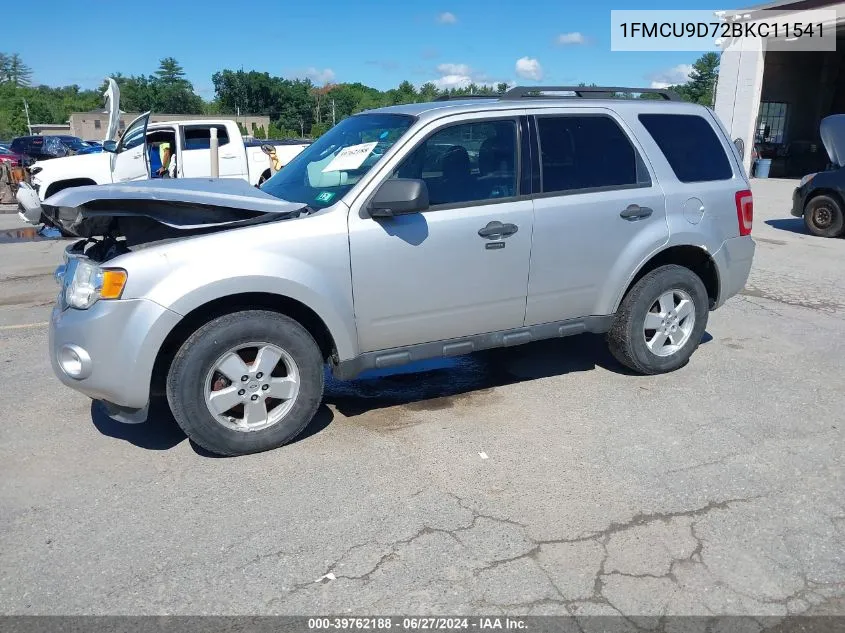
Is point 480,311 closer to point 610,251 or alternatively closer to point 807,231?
point 610,251

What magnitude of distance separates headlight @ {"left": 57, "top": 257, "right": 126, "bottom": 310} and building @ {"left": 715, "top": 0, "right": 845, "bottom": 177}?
24297 millimetres

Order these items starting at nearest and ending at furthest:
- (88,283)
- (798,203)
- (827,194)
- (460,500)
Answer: (460,500) → (88,283) → (827,194) → (798,203)

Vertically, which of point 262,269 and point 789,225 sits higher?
point 262,269

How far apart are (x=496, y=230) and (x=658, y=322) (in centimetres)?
164

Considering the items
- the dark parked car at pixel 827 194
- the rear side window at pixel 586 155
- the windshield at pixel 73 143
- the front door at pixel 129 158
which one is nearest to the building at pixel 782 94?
the dark parked car at pixel 827 194

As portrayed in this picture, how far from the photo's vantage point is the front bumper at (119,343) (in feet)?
11.6

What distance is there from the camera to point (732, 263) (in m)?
5.29

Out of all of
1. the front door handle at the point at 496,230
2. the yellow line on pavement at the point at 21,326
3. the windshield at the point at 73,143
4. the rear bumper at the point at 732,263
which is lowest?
the yellow line on pavement at the point at 21,326

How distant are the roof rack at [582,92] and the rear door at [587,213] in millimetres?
307

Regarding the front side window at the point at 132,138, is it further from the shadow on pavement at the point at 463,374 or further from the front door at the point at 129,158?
the shadow on pavement at the point at 463,374

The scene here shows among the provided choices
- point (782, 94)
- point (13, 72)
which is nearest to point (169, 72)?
point (13, 72)

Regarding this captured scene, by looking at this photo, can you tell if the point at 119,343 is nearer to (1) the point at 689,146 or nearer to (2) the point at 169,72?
(1) the point at 689,146

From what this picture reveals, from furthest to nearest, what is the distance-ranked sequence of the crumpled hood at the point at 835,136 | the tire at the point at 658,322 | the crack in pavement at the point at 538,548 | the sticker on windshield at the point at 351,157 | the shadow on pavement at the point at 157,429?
1. the crumpled hood at the point at 835,136
2. the tire at the point at 658,322
3. the sticker on windshield at the point at 351,157
4. the shadow on pavement at the point at 157,429
5. the crack in pavement at the point at 538,548

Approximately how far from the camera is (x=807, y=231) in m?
12.5
